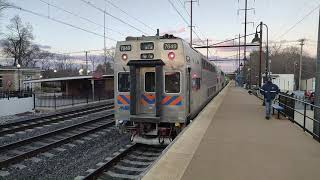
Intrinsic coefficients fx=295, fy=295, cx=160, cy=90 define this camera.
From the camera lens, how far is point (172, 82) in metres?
9.73

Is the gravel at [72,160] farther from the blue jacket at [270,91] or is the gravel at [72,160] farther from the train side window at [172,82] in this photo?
the blue jacket at [270,91]

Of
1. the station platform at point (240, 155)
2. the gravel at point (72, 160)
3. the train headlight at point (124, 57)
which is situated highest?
the train headlight at point (124, 57)

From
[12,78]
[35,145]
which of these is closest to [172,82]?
[35,145]

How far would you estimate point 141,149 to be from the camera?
998 cm

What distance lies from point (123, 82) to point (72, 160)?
309 cm

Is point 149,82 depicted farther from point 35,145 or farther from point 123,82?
point 35,145

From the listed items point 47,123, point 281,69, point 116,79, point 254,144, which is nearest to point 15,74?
point 47,123

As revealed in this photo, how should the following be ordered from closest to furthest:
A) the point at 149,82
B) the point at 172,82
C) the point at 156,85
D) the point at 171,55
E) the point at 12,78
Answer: the point at 156,85 < the point at 171,55 < the point at 172,82 < the point at 149,82 < the point at 12,78

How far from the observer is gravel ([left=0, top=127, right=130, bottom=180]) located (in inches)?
301

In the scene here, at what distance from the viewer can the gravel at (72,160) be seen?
7.65 meters

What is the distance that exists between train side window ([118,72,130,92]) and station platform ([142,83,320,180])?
8.64ft

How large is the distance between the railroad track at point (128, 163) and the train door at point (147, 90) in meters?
1.29

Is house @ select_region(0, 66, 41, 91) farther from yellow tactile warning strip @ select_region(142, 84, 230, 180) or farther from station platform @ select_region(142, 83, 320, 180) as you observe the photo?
station platform @ select_region(142, 83, 320, 180)

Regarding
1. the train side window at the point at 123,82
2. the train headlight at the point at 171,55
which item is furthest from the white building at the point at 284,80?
the train side window at the point at 123,82
